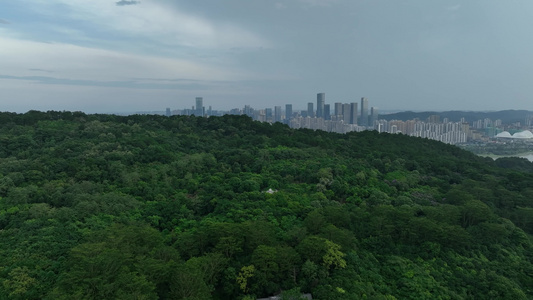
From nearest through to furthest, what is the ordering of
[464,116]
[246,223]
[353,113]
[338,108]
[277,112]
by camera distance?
[246,223] → [353,113] → [338,108] → [277,112] → [464,116]

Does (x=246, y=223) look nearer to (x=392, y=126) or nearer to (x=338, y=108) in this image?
Result: (x=392, y=126)

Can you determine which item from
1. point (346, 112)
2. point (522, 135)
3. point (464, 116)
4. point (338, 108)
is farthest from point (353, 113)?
point (464, 116)

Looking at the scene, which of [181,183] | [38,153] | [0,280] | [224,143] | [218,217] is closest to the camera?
[0,280]

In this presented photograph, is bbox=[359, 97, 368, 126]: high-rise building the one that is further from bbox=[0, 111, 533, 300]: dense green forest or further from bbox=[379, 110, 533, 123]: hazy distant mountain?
bbox=[0, 111, 533, 300]: dense green forest

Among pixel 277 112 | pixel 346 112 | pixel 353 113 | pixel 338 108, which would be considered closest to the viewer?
pixel 353 113

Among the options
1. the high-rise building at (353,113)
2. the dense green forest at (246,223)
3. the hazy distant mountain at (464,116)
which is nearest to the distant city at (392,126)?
the high-rise building at (353,113)

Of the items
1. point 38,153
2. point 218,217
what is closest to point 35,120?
point 38,153

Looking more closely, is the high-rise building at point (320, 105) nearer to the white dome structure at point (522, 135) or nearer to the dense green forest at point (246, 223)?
the white dome structure at point (522, 135)

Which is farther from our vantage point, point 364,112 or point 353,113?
point 364,112

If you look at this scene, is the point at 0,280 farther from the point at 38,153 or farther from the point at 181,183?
the point at 38,153
